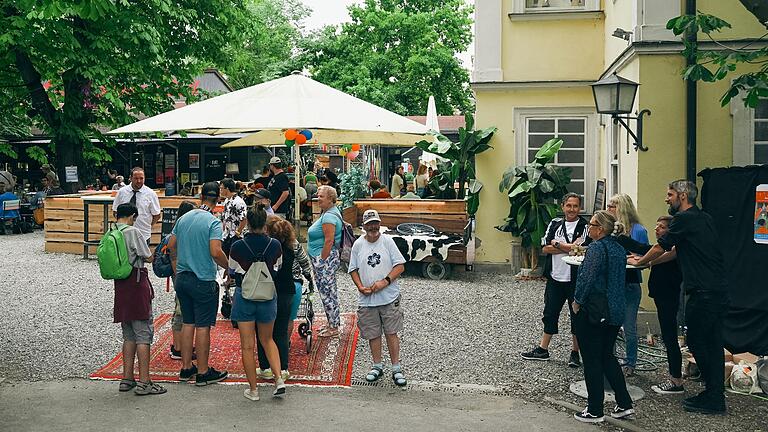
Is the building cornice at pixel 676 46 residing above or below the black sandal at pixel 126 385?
above

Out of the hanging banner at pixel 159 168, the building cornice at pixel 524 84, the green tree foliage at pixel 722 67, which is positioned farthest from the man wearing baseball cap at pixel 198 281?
the hanging banner at pixel 159 168

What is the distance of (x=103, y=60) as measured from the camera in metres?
20.2

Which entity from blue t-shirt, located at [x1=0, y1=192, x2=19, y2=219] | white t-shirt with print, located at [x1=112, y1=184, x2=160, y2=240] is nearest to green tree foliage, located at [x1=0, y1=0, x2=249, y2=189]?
blue t-shirt, located at [x1=0, y1=192, x2=19, y2=219]

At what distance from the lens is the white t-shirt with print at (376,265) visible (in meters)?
7.84

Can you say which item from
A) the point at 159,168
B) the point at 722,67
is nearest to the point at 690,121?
the point at 722,67

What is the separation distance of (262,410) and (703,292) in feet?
12.9

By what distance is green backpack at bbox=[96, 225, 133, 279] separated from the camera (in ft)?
24.1

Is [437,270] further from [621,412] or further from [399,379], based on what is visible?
[621,412]

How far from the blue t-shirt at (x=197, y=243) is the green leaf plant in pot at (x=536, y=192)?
709cm

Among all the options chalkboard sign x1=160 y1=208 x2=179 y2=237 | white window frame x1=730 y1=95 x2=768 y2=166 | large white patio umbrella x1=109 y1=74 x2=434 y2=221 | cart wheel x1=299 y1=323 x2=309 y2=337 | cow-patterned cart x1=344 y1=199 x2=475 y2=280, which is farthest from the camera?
chalkboard sign x1=160 y1=208 x2=179 y2=237

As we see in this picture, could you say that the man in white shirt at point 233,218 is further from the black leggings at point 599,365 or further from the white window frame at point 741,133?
the white window frame at point 741,133

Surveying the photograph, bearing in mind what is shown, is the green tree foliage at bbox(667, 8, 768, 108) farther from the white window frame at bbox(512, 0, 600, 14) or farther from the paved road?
the white window frame at bbox(512, 0, 600, 14)

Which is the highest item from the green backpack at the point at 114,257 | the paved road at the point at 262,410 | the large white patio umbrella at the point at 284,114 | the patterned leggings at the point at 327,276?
the large white patio umbrella at the point at 284,114

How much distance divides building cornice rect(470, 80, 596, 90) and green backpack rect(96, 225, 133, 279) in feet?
27.8
